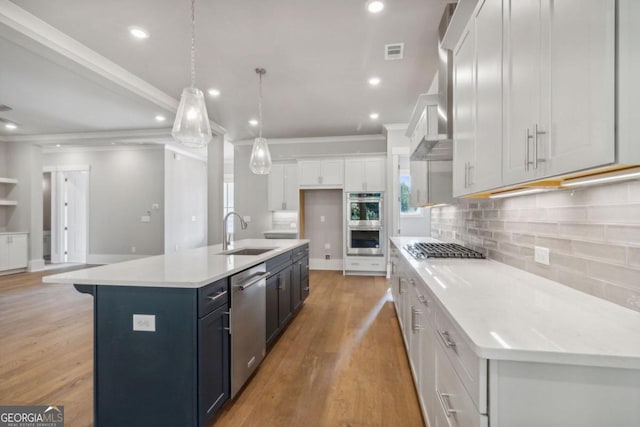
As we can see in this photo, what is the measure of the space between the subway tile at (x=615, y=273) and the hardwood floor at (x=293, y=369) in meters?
1.28

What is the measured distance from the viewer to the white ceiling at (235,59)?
105 inches

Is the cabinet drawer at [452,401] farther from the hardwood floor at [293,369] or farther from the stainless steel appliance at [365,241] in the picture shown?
the stainless steel appliance at [365,241]

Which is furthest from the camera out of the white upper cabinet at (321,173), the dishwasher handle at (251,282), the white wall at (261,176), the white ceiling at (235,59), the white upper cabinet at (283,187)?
the white wall at (261,176)

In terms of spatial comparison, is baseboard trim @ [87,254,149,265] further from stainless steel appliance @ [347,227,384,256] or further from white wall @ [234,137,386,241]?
stainless steel appliance @ [347,227,384,256]

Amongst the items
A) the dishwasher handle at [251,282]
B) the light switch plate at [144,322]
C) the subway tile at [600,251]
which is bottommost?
the light switch plate at [144,322]

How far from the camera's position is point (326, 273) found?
6.32m

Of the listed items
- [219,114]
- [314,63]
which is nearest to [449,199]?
[314,63]

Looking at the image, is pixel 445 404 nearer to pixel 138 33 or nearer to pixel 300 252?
pixel 300 252

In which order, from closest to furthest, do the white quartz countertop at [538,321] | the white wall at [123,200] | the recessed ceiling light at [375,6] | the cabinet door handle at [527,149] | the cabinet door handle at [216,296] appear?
the white quartz countertop at [538,321]
the cabinet door handle at [527,149]
the cabinet door handle at [216,296]
the recessed ceiling light at [375,6]
the white wall at [123,200]

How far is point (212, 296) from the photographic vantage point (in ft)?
5.77

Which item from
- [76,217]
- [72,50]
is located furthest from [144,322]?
[76,217]

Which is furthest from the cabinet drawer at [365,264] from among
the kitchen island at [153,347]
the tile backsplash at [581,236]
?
the kitchen island at [153,347]

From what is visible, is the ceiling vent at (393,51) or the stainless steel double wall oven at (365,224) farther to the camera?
the stainless steel double wall oven at (365,224)

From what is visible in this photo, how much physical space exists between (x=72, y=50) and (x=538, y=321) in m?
4.39
